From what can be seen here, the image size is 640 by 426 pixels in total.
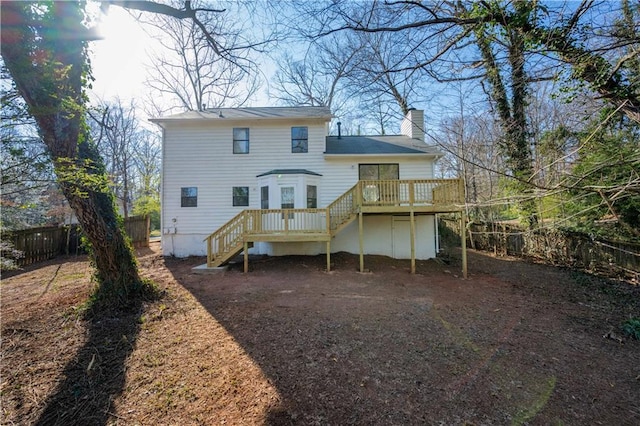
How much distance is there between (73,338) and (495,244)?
48.8 ft

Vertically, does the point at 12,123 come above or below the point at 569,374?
above

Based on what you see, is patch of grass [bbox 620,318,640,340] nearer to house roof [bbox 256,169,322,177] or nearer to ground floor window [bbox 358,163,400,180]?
ground floor window [bbox 358,163,400,180]

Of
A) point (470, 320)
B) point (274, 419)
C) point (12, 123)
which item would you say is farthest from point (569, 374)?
point (12, 123)

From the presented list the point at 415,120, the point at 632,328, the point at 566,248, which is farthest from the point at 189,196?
the point at 566,248

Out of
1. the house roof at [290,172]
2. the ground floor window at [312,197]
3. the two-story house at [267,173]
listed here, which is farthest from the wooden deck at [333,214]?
the house roof at [290,172]

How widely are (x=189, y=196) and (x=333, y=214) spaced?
6.40 m

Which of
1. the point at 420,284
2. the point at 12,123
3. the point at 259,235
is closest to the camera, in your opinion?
the point at 12,123

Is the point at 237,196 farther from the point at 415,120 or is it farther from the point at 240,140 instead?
the point at 415,120

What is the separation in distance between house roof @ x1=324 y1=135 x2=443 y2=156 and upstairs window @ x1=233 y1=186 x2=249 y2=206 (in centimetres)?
380

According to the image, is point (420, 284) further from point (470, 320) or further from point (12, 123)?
point (12, 123)

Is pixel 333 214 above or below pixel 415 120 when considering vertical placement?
below

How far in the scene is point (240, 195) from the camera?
37.9ft

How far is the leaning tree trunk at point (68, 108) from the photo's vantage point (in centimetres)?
383

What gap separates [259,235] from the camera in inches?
364
